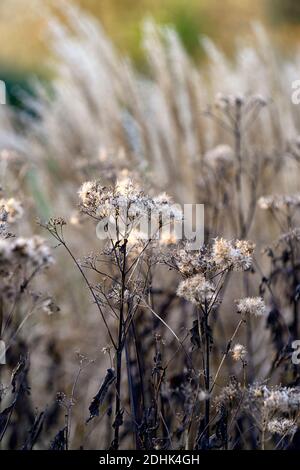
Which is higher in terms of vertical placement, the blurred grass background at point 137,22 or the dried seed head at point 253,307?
the blurred grass background at point 137,22

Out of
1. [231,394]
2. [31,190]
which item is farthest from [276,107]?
[231,394]

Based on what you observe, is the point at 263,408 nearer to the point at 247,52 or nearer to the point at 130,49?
the point at 247,52

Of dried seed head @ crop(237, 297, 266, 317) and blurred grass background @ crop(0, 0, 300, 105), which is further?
blurred grass background @ crop(0, 0, 300, 105)

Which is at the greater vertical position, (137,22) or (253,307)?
(137,22)

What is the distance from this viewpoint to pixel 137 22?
16.3 meters

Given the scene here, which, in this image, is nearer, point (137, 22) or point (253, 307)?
point (253, 307)

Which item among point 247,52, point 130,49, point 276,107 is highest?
point 130,49

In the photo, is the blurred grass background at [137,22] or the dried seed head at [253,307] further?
the blurred grass background at [137,22]

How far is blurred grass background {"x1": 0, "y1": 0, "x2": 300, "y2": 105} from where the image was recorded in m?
14.4

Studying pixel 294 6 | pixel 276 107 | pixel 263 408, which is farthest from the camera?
pixel 294 6

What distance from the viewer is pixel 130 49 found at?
16.2 m

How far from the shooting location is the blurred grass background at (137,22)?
14.4m
